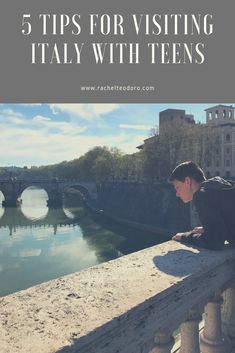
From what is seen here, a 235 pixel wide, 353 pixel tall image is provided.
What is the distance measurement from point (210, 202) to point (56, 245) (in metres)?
30.1

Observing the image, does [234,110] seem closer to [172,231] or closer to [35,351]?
Result: [172,231]

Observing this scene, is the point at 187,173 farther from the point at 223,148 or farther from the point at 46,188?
the point at 46,188

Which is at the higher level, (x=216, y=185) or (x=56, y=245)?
(x=216, y=185)

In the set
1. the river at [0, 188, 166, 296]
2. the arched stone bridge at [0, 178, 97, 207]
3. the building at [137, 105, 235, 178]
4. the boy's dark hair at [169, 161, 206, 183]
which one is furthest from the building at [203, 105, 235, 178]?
the boy's dark hair at [169, 161, 206, 183]

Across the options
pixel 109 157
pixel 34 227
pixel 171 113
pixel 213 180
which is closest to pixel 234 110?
pixel 171 113

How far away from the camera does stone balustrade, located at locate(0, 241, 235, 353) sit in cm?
203

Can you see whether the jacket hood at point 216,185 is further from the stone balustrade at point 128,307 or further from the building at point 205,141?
the building at point 205,141

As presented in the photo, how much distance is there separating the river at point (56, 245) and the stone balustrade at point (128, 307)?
18.1m

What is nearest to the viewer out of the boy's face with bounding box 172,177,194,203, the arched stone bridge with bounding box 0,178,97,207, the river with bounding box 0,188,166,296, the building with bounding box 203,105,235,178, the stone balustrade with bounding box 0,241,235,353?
the stone balustrade with bounding box 0,241,235,353

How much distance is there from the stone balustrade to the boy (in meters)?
0.16

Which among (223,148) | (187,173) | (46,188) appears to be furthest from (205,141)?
(187,173)

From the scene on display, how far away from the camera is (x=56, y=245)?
3212 centimetres

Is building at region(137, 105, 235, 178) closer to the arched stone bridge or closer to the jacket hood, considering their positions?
the arched stone bridge

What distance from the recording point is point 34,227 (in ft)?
141
